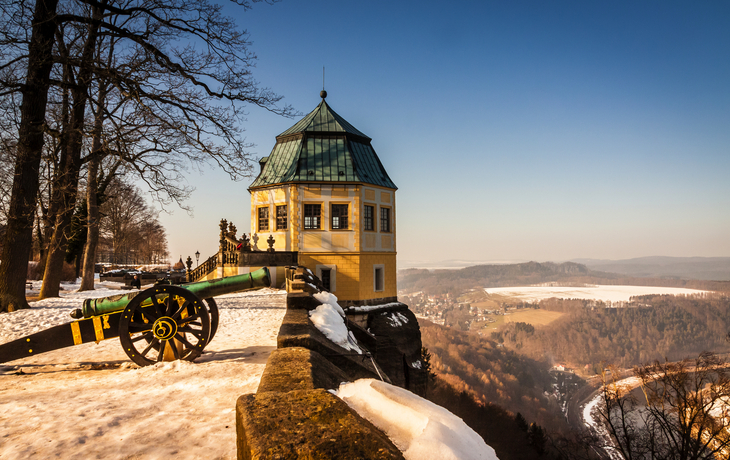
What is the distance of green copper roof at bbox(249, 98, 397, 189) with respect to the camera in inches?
Result: 944

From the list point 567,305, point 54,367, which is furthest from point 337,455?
point 567,305

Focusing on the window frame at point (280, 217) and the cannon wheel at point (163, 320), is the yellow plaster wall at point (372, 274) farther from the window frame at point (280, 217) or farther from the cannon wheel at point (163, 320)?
the cannon wheel at point (163, 320)

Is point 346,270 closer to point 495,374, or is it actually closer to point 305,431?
point 305,431

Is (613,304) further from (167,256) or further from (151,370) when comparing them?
(151,370)

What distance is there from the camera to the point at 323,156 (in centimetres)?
2467

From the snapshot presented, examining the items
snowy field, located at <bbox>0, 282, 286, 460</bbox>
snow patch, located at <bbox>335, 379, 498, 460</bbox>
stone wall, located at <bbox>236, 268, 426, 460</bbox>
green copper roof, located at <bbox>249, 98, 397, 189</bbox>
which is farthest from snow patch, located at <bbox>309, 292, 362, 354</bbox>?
green copper roof, located at <bbox>249, 98, 397, 189</bbox>

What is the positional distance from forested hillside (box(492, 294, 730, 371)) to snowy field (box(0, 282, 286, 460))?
431 ft

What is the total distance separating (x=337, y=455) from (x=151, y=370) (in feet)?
17.4

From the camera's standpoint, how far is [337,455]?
5.09 ft

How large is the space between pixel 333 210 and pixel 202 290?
17.0 m

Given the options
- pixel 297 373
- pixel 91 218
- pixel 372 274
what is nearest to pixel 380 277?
pixel 372 274

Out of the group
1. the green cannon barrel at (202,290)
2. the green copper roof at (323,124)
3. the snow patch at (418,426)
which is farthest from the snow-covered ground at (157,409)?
the green copper roof at (323,124)

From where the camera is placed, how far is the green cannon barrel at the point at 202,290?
6461 millimetres

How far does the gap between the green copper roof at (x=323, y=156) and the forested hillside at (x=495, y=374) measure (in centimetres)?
5096
